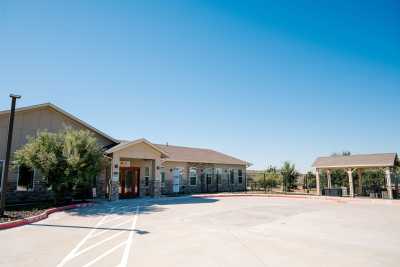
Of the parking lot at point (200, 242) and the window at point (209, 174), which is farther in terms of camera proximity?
the window at point (209, 174)

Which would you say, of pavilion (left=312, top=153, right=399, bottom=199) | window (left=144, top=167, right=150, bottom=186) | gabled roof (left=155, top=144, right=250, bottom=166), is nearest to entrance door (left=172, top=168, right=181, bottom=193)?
gabled roof (left=155, top=144, right=250, bottom=166)

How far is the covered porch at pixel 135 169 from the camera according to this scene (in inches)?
752

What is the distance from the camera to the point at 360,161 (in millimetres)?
23797

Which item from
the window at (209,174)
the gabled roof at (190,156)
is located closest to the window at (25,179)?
the gabled roof at (190,156)

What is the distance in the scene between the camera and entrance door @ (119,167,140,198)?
70.7 ft

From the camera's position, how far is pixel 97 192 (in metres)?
20.0

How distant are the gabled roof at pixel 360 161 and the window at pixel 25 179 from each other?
23642 mm

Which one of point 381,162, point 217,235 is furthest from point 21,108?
point 381,162

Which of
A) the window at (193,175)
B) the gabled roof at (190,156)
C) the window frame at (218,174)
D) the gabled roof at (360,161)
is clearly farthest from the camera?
the window frame at (218,174)

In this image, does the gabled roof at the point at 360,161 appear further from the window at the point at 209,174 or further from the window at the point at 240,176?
the window at the point at 209,174

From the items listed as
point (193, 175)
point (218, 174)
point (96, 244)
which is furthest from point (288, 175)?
point (96, 244)

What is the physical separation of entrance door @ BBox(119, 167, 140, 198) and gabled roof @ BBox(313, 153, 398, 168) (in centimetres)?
1680

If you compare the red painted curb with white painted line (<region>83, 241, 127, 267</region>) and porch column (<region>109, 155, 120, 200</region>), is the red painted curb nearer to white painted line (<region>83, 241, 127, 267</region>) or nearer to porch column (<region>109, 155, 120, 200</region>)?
porch column (<region>109, 155, 120, 200</region>)

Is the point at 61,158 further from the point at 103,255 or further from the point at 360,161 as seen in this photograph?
the point at 360,161
